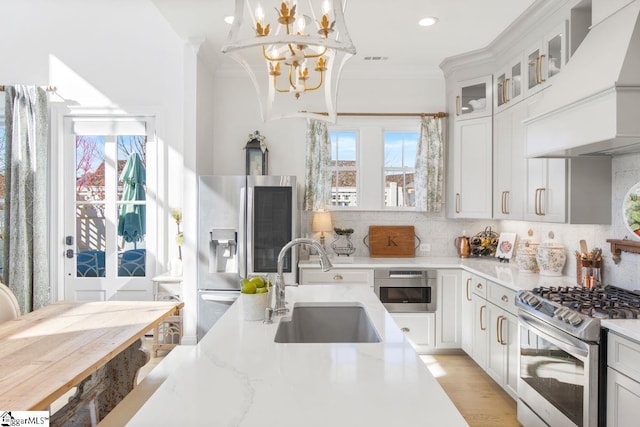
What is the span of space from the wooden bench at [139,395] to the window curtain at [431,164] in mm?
2844

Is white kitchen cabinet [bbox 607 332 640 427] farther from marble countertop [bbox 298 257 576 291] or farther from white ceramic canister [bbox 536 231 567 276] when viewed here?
white ceramic canister [bbox 536 231 567 276]

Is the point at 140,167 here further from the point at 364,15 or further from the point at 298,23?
the point at 298,23

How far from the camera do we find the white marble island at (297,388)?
39.3 inches

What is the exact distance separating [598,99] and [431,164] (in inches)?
88.5

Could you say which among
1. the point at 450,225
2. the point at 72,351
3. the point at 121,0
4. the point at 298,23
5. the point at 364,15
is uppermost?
the point at 121,0

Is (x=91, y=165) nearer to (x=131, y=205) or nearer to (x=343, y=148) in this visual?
(x=131, y=205)

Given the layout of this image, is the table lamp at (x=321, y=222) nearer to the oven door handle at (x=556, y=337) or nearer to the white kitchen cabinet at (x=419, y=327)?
the white kitchen cabinet at (x=419, y=327)

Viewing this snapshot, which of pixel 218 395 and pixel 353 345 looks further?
pixel 353 345

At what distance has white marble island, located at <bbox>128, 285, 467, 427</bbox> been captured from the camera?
100 cm

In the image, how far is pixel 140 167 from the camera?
418 centimetres

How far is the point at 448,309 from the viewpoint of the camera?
3816 mm

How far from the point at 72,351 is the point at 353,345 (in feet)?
4.11

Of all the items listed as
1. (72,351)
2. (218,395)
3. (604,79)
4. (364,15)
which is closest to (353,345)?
(218,395)

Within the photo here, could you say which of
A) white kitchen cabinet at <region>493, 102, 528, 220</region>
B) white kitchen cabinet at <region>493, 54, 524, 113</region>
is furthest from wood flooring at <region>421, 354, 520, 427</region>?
white kitchen cabinet at <region>493, 54, 524, 113</region>
